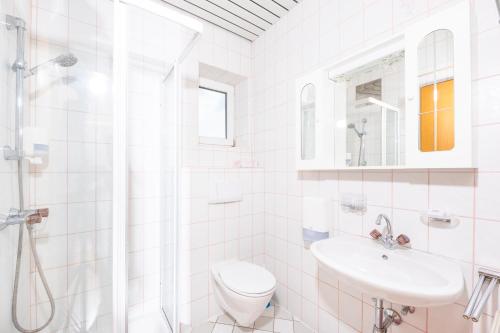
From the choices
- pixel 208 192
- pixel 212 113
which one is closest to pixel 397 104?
pixel 208 192

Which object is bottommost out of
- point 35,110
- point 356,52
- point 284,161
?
point 284,161

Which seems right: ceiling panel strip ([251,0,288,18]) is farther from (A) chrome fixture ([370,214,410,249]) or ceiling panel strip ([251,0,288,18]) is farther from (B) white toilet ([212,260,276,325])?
(B) white toilet ([212,260,276,325])

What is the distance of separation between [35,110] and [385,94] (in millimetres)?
1650

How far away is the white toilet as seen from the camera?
129cm

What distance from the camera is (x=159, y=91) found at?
4.79 feet

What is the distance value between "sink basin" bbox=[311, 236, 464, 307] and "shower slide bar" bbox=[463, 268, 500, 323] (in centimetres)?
5

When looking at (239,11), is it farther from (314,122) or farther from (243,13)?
(314,122)

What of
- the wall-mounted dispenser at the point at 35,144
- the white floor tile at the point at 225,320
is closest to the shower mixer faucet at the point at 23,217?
the wall-mounted dispenser at the point at 35,144

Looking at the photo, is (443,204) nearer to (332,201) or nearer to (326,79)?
(332,201)

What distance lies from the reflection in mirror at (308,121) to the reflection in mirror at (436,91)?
596 millimetres

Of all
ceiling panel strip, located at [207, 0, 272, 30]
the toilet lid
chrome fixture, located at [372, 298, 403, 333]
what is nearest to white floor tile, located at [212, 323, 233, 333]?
the toilet lid

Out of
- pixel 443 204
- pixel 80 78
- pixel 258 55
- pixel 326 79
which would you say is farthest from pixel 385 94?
pixel 80 78

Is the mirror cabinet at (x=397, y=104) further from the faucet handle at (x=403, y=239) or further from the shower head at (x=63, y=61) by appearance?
the shower head at (x=63, y=61)

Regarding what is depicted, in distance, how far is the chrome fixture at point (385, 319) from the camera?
3.30 feet
